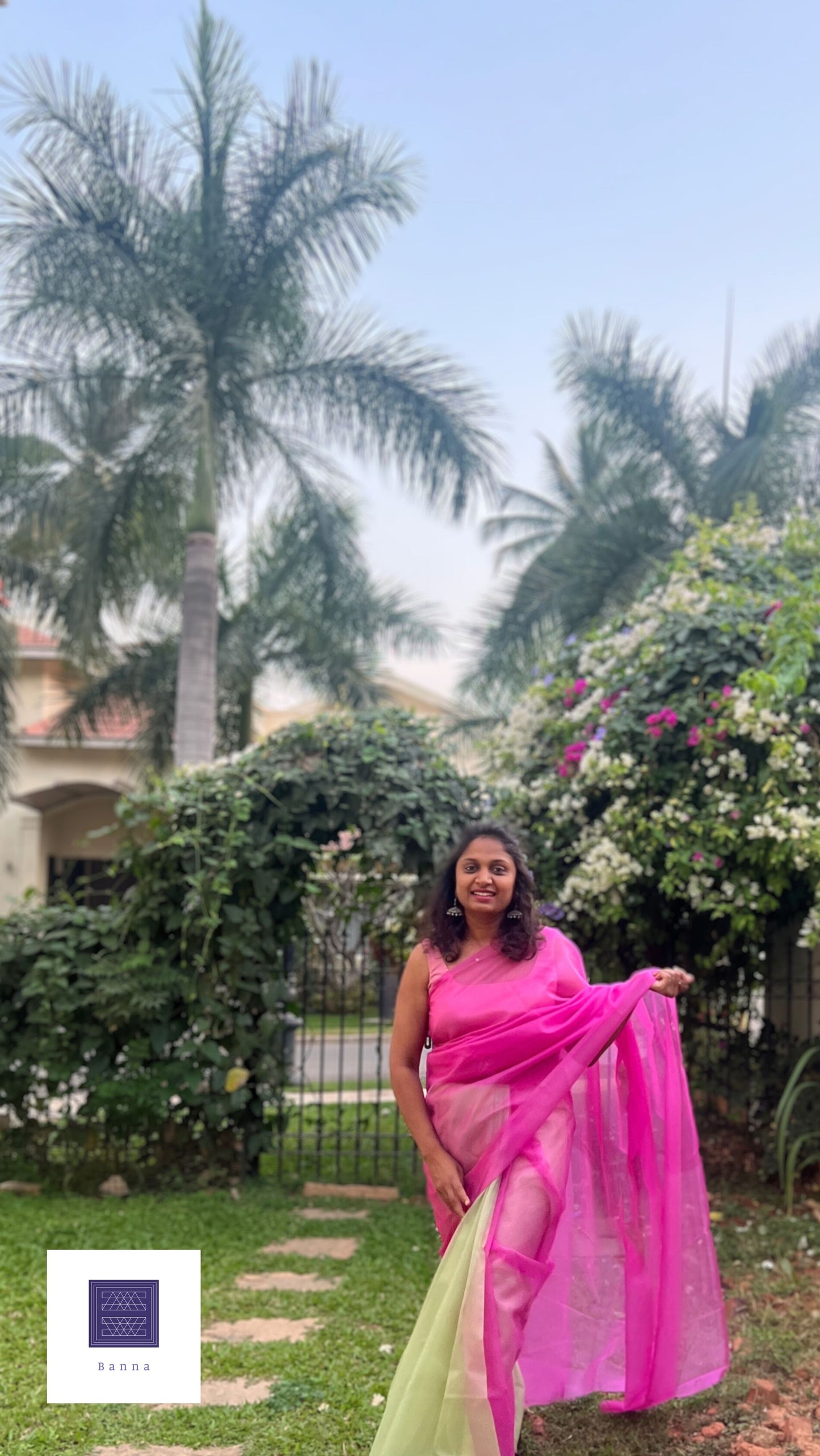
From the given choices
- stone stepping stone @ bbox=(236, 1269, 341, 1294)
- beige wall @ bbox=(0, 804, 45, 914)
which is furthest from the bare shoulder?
beige wall @ bbox=(0, 804, 45, 914)

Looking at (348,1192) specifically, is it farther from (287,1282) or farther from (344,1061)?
(344,1061)

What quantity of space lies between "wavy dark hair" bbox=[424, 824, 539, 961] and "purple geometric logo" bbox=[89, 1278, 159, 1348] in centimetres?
123

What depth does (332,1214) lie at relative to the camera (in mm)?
5496

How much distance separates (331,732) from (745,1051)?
2.97 m

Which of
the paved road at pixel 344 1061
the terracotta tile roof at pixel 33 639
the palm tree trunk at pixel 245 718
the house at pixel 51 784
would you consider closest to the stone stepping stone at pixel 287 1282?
the paved road at pixel 344 1061

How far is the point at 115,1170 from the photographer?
587 cm

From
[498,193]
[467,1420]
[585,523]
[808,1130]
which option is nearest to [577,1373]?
[467,1420]

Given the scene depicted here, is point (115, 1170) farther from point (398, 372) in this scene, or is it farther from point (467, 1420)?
point (398, 372)

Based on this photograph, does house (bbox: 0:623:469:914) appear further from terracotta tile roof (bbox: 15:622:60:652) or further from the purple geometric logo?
the purple geometric logo

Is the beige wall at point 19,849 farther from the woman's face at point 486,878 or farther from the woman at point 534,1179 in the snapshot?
the woman's face at point 486,878

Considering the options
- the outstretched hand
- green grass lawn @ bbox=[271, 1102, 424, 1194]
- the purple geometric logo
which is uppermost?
the outstretched hand

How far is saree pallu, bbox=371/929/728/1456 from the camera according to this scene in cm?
249

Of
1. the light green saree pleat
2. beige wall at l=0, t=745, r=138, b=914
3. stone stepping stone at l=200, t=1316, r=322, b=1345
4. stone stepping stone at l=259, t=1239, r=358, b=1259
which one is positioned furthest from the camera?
beige wall at l=0, t=745, r=138, b=914

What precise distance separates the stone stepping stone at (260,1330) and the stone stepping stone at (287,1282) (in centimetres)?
31
